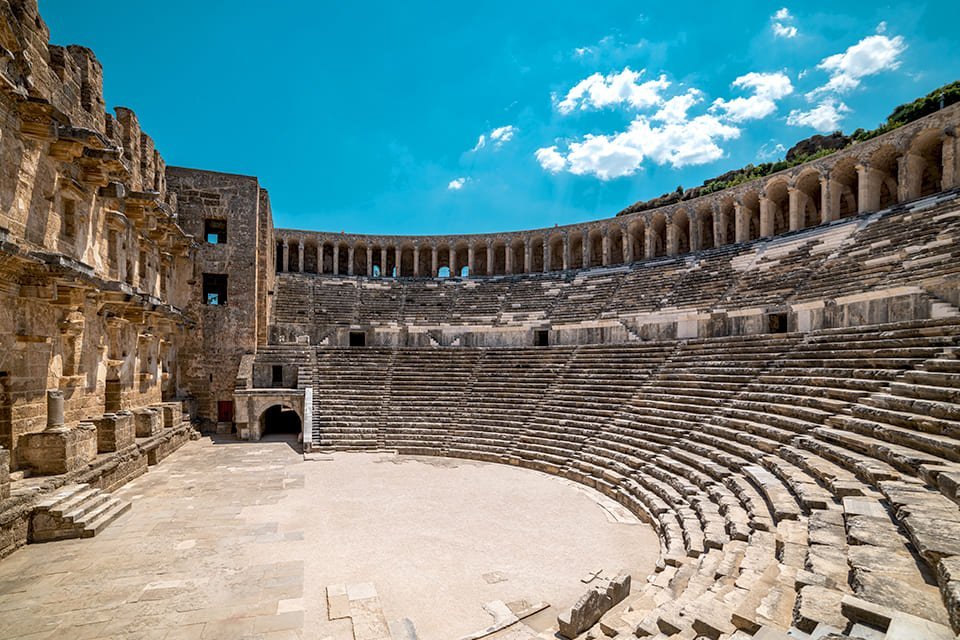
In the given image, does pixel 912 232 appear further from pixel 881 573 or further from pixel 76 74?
pixel 76 74

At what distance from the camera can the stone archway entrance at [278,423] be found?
20.7m

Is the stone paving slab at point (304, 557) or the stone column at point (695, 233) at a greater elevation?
the stone column at point (695, 233)

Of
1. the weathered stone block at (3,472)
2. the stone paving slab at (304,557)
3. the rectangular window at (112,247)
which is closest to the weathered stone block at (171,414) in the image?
the stone paving slab at (304,557)

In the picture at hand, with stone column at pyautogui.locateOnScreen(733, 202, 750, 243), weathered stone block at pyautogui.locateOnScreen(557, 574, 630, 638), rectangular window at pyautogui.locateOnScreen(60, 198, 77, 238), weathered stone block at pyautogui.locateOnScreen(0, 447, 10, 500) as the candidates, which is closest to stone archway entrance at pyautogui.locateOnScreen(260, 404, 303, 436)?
rectangular window at pyautogui.locateOnScreen(60, 198, 77, 238)

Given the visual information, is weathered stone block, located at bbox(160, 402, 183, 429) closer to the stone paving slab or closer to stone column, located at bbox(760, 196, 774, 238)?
the stone paving slab

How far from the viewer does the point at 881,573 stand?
4.03m

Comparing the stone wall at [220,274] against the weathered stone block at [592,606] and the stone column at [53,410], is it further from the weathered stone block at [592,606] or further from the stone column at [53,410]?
the weathered stone block at [592,606]

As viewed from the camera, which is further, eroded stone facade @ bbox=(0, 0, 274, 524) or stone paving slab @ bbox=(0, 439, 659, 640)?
eroded stone facade @ bbox=(0, 0, 274, 524)

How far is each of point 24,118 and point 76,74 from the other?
3511mm

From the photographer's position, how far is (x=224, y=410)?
68.3ft

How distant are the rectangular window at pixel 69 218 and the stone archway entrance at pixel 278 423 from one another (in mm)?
10143

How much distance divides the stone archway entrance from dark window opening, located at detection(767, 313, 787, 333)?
62.3 ft

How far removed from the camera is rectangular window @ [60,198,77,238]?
11414 mm

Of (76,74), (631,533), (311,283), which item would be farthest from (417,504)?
A: (311,283)
